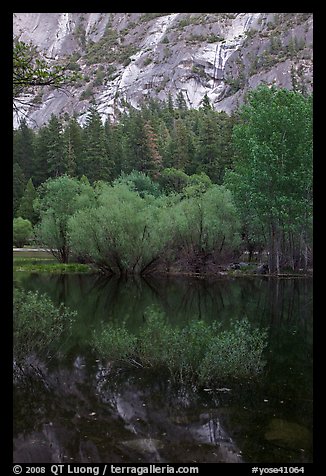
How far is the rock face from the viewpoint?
109750 mm

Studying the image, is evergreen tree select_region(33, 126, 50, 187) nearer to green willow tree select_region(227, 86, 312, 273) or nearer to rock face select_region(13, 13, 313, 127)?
green willow tree select_region(227, 86, 312, 273)

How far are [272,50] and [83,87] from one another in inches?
Result: 2484

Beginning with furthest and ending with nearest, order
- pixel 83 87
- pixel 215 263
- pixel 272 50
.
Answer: pixel 83 87 → pixel 272 50 → pixel 215 263

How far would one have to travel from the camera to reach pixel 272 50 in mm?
115938

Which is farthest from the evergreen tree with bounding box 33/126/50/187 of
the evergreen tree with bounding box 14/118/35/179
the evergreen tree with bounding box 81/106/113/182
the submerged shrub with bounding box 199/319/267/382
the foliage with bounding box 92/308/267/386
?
the submerged shrub with bounding box 199/319/267/382

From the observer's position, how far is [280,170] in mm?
28609

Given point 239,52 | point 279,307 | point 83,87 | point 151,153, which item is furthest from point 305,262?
point 83,87

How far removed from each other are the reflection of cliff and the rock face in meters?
89.9

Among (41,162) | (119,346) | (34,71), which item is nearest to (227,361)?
(119,346)

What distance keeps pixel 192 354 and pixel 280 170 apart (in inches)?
866

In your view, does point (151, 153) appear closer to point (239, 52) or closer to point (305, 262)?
point (305, 262)

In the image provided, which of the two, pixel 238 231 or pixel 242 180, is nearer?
pixel 242 180

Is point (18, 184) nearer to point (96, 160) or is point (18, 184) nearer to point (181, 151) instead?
point (96, 160)

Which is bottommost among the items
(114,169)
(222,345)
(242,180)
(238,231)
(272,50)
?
(222,345)
